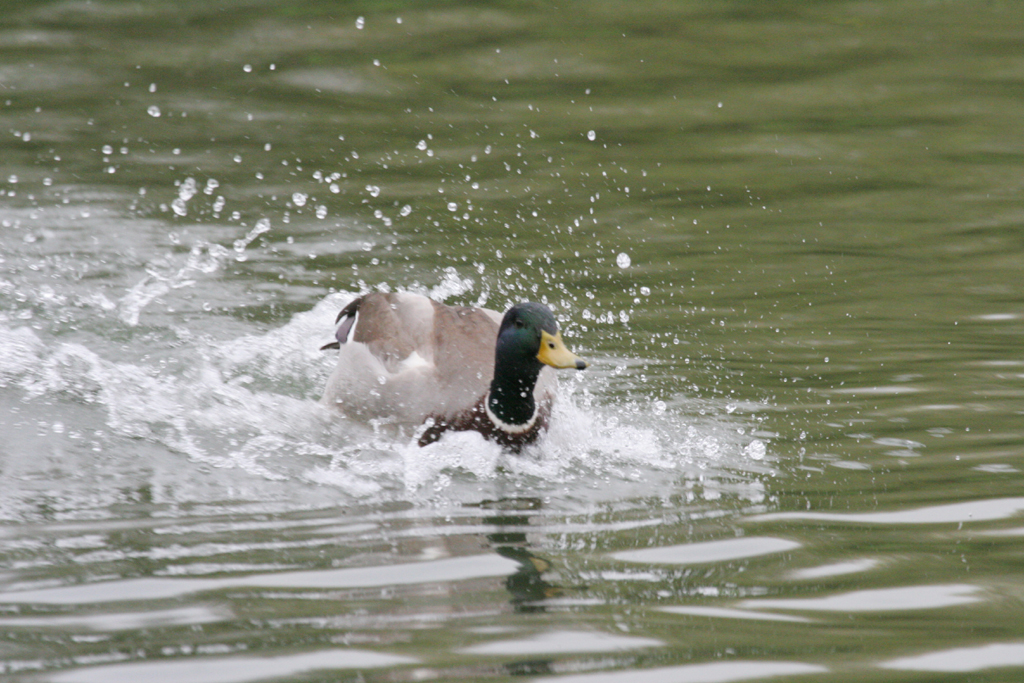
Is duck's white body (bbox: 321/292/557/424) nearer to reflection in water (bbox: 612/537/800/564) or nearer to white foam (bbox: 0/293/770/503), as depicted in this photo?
white foam (bbox: 0/293/770/503)

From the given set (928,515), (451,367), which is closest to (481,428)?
(451,367)

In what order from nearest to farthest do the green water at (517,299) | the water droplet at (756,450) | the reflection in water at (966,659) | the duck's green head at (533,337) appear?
the reflection in water at (966,659), the green water at (517,299), the water droplet at (756,450), the duck's green head at (533,337)

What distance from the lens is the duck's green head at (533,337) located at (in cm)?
581

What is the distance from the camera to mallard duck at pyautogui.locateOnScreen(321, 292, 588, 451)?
5938 millimetres

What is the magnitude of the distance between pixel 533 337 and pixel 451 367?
650mm

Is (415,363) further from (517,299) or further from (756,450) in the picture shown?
(517,299)

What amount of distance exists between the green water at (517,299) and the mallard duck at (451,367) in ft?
0.47

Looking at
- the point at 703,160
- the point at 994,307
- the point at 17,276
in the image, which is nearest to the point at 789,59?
the point at 703,160

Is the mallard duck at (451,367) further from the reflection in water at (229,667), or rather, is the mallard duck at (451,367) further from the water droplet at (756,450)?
the reflection in water at (229,667)

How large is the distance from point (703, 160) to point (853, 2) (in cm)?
348

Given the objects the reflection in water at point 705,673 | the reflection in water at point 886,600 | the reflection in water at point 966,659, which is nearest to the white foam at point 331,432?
the reflection in water at point 886,600

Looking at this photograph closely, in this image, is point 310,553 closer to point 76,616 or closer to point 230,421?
point 76,616

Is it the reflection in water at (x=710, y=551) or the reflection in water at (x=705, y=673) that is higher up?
the reflection in water at (x=710, y=551)

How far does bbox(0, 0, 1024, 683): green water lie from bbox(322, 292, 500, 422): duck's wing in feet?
0.54
